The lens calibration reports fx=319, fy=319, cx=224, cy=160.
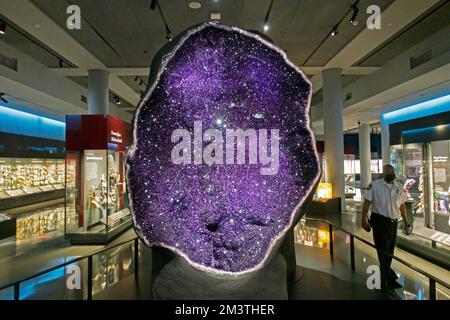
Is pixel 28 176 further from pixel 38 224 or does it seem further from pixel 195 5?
pixel 195 5

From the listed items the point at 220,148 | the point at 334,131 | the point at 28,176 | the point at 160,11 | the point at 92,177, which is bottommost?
the point at 28,176

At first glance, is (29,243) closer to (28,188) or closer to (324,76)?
(28,188)

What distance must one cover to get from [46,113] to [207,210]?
12.1m

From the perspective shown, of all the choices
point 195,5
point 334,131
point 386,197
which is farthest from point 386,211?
point 334,131

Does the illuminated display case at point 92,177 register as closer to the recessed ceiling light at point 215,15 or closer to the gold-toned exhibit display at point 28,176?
the recessed ceiling light at point 215,15

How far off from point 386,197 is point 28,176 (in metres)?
12.8

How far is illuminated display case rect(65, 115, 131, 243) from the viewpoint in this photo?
6090mm

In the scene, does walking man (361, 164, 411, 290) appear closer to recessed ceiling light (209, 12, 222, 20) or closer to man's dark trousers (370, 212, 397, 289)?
man's dark trousers (370, 212, 397, 289)

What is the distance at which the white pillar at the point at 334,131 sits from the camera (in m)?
9.06

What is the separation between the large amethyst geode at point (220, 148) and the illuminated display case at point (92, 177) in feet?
16.0

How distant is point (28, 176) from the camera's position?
40.3ft

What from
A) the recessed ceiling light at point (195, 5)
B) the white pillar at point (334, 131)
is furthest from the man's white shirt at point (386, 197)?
the white pillar at point (334, 131)

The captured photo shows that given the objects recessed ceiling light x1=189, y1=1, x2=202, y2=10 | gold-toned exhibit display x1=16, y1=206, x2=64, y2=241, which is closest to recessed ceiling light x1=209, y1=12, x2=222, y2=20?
recessed ceiling light x1=189, y1=1, x2=202, y2=10
